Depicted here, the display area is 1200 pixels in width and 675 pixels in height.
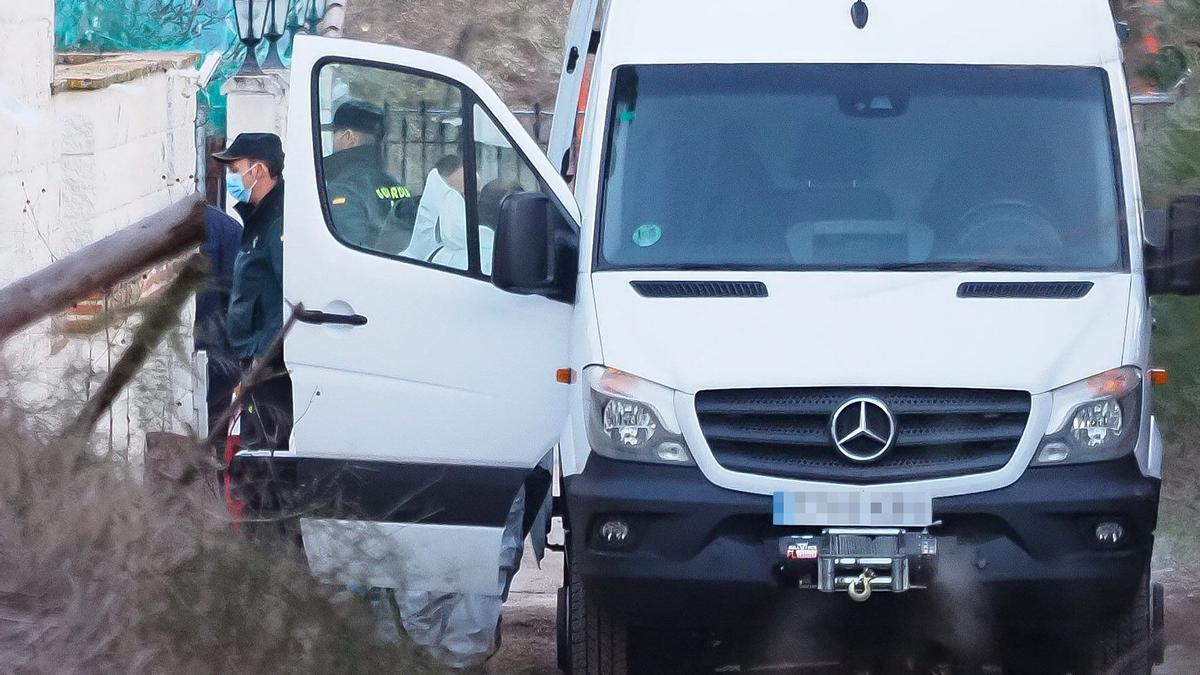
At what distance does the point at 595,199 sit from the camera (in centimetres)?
541

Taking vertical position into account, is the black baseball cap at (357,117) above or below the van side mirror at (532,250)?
above

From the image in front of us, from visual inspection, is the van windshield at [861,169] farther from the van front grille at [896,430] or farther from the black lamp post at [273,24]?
the black lamp post at [273,24]

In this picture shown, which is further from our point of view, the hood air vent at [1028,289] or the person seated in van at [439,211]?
the person seated in van at [439,211]

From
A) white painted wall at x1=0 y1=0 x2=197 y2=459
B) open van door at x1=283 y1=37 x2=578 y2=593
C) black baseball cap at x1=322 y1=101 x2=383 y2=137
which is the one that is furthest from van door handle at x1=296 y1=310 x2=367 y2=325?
black baseball cap at x1=322 y1=101 x2=383 y2=137

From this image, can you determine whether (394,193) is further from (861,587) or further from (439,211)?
(861,587)

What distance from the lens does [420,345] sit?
5586 millimetres

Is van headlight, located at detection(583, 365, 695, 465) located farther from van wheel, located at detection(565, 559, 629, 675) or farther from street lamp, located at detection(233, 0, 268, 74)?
street lamp, located at detection(233, 0, 268, 74)

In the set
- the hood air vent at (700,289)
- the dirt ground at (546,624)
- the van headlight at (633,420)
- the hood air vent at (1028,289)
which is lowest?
the dirt ground at (546,624)

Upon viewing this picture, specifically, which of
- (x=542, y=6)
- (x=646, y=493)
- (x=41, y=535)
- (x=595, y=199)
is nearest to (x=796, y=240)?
(x=595, y=199)

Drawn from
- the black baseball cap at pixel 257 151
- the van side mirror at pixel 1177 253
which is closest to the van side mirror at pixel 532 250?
the van side mirror at pixel 1177 253

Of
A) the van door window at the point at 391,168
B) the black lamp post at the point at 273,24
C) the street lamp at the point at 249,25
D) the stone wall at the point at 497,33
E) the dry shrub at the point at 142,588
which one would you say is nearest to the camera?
the dry shrub at the point at 142,588

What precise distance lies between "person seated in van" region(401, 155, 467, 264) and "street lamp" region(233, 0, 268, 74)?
39.7 feet

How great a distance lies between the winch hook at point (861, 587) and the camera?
471 cm

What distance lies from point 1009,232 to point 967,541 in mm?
1051
